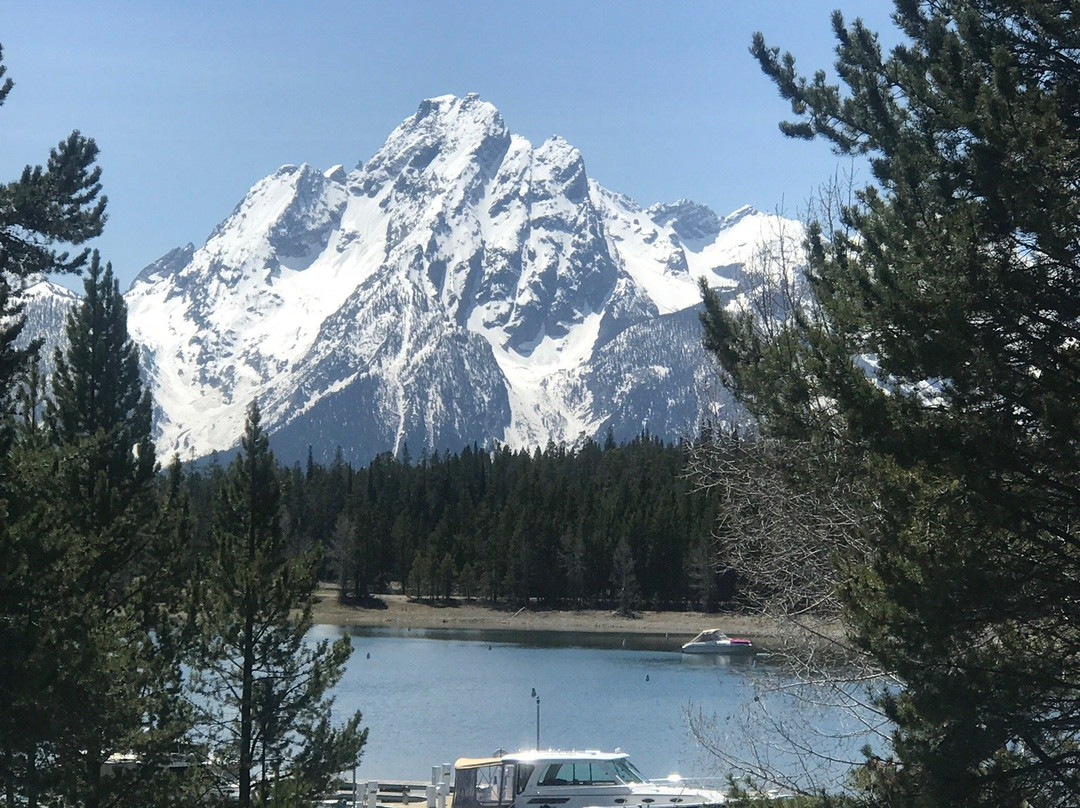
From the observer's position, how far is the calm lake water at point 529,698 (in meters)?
40.8

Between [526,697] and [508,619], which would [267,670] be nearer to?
[526,697]

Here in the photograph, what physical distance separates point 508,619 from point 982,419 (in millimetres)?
98592

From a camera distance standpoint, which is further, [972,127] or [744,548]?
[744,548]

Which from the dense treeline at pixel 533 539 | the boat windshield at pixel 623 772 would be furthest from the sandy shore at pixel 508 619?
the boat windshield at pixel 623 772

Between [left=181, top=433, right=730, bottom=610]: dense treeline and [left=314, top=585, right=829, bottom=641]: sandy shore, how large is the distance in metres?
1.97

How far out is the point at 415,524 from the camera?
129250 millimetres

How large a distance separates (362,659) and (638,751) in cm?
3484

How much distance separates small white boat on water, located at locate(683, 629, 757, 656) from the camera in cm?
7794

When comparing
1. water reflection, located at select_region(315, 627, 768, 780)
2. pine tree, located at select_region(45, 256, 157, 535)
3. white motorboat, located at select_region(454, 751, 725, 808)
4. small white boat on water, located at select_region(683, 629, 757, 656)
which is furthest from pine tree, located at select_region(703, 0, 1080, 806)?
small white boat on water, located at select_region(683, 629, 757, 656)

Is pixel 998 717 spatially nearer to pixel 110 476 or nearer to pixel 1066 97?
pixel 1066 97

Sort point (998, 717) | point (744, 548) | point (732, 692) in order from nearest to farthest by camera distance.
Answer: point (998, 717)
point (744, 548)
point (732, 692)

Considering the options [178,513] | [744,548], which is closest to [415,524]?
[178,513]

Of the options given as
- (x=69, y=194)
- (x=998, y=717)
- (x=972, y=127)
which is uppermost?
(x=69, y=194)

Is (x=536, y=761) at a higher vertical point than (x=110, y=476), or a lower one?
lower
